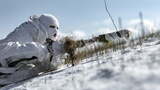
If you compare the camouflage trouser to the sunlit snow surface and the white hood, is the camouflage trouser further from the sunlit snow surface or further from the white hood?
the sunlit snow surface

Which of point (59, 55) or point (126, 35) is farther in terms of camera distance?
point (126, 35)

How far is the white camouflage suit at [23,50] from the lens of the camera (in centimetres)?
625

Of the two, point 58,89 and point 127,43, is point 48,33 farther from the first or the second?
point 58,89

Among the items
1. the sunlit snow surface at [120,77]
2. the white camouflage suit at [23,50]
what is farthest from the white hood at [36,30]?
the sunlit snow surface at [120,77]

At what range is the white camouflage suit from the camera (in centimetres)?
625

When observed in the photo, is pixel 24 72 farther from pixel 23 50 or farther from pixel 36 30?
Answer: pixel 36 30

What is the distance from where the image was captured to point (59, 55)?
640cm

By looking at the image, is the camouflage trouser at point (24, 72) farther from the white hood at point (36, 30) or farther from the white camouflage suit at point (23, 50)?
the white hood at point (36, 30)

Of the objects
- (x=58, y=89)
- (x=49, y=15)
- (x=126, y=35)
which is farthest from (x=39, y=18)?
(x=58, y=89)

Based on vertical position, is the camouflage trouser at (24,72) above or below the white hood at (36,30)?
below

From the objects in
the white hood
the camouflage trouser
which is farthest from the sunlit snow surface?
the white hood

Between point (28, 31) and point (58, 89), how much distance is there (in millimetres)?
3002

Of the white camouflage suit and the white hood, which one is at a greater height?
the white hood

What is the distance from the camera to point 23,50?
6.28 metres
